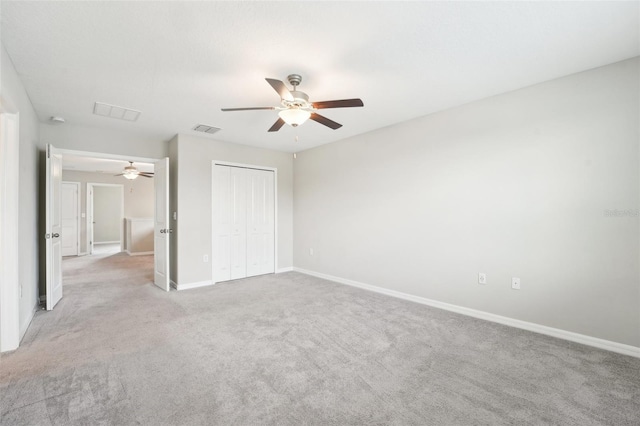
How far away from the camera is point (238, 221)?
17.2 feet

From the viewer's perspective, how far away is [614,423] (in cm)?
165

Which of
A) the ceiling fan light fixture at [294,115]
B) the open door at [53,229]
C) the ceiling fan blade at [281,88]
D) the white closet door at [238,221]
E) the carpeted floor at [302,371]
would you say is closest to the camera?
the carpeted floor at [302,371]

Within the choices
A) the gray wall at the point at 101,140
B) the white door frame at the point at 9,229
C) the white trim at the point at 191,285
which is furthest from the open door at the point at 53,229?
the white trim at the point at 191,285

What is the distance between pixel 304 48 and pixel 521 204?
8.62 feet

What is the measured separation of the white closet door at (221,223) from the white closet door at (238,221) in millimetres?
60

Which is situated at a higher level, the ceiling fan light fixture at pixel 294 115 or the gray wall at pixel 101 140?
the gray wall at pixel 101 140

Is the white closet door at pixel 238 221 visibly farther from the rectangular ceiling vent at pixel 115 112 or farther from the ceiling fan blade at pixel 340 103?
the ceiling fan blade at pixel 340 103

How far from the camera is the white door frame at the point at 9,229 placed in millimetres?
2412

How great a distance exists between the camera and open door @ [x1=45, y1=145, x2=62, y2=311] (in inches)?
138

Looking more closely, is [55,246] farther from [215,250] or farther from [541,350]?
[541,350]

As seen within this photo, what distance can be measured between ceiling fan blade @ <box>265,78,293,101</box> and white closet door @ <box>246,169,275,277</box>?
3.16 meters

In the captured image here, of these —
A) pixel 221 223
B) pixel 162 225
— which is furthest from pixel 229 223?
pixel 162 225

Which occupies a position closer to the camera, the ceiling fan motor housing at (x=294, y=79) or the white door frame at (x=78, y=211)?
the ceiling fan motor housing at (x=294, y=79)

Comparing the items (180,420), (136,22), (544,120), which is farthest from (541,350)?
(136,22)
